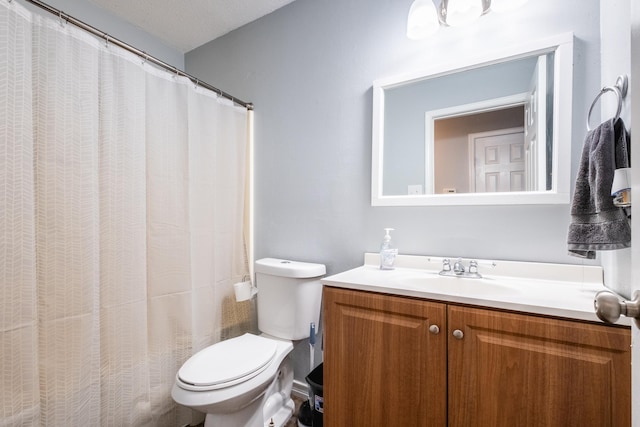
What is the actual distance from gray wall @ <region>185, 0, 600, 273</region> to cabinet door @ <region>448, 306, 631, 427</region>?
1.57ft

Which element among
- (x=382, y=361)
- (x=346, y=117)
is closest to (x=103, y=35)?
(x=346, y=117)

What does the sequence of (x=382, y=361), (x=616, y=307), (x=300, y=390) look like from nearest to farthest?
(x=616, y=307)
(x=382, y=361)
(x=300, y=390)

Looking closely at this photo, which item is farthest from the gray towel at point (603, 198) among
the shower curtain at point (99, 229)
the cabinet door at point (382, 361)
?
the shower curtain at point (99, 229)

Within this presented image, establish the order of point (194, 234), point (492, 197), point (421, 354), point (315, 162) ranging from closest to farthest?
point (421, 354) < point (492, 197) < point (194, 234) < point (315, 162)

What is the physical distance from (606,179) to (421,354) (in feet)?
2.47

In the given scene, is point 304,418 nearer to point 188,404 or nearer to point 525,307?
point 188,404

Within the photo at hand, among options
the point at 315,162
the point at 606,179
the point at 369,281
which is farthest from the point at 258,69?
the point at 606,179

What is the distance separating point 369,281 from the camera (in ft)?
3.66

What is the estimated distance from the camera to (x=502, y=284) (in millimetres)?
1095

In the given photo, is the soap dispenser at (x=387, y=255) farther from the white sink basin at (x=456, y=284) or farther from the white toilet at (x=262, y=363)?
the white toilet at (x=262, y=363)

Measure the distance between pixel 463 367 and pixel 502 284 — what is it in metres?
0.39

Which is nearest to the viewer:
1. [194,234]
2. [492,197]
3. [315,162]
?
[492,197]

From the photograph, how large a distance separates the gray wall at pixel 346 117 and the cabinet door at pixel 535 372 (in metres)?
0.48

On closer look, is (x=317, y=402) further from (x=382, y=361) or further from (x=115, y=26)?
(x=115, y=26)
